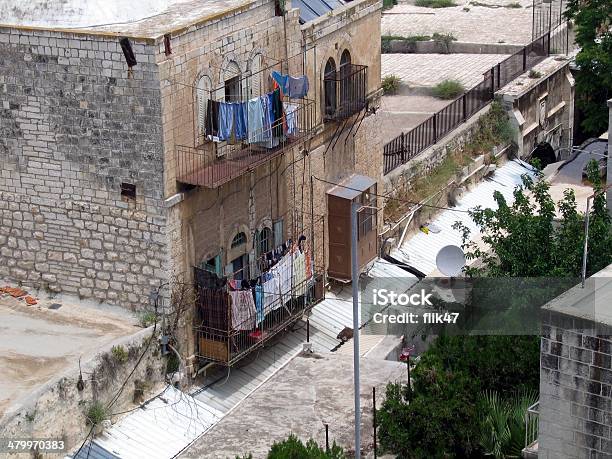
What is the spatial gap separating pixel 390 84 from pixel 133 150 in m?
16.1

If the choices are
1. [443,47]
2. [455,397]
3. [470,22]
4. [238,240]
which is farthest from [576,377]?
[470,22]

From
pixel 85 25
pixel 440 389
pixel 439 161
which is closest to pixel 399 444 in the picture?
pixel 440 389

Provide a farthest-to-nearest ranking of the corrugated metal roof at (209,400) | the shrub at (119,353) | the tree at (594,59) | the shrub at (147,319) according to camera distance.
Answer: the tree at (594,59), the shrub at (147,319), the shrub at (119,353), the corrugated metal roof at (209,400)

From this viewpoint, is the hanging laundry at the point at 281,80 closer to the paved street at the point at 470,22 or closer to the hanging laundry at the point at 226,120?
the hanging laundry at the point at 226,120

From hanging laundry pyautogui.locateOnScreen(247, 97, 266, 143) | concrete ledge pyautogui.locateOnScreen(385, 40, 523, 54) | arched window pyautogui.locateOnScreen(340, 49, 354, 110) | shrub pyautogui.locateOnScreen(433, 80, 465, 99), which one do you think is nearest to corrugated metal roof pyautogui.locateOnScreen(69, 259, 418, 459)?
arched window pyautogui.locateOnScreen(340, 49, 354, 110)

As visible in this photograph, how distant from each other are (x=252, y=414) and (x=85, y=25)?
6.65 meters

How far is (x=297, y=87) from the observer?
82.1 ft

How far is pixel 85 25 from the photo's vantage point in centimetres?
2278

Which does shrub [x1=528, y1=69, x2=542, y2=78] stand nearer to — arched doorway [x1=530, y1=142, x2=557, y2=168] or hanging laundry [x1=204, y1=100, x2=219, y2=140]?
arched doorway [x1=530, y1=142, x2=557, y2=168]

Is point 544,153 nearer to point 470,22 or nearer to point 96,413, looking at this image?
point 470,22

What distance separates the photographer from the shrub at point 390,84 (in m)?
37.4

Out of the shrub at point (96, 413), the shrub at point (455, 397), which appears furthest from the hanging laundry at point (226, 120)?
the shrub at point (455, 397)

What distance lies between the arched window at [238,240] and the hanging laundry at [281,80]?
252cm

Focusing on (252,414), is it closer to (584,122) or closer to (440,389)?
(440,389)
